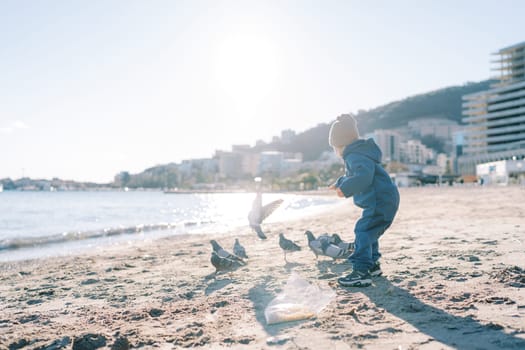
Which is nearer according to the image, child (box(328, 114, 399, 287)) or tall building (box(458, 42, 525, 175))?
child (box(328, 114, 399, 287))

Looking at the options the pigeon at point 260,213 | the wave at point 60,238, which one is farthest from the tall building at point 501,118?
the pigeon at point 260,213

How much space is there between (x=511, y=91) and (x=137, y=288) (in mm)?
122600

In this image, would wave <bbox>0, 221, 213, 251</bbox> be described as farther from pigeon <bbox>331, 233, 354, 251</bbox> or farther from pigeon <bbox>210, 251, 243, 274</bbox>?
pigeon <bbox>331, 233, 354, 251</bbox>

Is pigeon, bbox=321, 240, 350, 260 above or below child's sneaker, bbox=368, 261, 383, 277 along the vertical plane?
above

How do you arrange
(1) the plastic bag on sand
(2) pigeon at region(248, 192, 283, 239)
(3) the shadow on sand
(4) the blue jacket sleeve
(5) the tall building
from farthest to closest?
(5) the tall building, (2) pigeon at region(248, 192, 283, 239), (4) the blue jacket sleeve, (1) the plastic bag on sand, (3) the shadow on sand

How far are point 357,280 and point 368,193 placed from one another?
3.21 feet

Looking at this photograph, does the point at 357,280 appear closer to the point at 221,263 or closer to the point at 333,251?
the point at 333,251

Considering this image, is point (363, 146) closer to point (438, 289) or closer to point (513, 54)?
point (438, 289)

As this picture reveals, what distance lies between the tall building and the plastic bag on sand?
4291 inches

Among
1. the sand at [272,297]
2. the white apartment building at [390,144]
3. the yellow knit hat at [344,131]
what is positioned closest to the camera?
the sand at [272,297]

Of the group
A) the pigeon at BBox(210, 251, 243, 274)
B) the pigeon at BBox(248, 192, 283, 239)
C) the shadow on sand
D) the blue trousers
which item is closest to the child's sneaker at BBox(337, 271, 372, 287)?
the blue trousers

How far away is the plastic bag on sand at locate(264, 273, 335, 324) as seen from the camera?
11.8 ft

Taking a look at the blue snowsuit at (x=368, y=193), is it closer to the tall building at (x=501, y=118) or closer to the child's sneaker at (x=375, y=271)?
the child's sneaker at (x=375, y=271)

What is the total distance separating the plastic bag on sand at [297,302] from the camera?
359 centimetres
